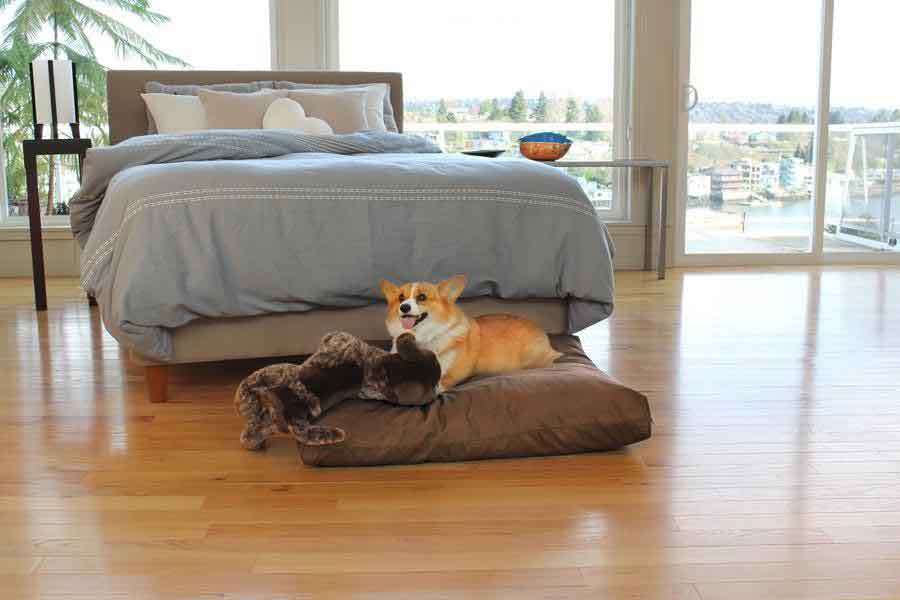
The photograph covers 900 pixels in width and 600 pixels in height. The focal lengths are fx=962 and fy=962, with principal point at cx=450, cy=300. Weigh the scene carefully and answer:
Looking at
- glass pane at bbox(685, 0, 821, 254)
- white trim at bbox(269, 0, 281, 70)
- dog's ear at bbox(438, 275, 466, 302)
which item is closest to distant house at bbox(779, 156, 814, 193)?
glass pane at bbox(685, 0, 821, 254)

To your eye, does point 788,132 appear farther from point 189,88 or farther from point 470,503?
point 470,503

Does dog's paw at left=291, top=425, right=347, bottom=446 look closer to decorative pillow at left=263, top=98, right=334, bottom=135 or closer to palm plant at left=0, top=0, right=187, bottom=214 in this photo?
decorative pillow at left=263, top=98, right=334, bottom=135

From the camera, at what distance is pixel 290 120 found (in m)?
4.22

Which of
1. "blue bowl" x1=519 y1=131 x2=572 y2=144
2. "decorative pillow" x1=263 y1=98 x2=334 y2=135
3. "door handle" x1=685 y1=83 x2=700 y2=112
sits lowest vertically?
"blue bowl" x1=519 y1=131 x2=572 y2=144

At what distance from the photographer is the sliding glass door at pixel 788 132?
5.38 m

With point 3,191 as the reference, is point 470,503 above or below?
below

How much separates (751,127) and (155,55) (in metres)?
3.33

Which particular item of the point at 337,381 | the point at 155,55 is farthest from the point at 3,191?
the point at 337,381

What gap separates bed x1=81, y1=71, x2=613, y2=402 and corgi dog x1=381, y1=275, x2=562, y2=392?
21cm

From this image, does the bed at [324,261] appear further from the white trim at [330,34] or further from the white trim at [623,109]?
the white trim at [623,109]

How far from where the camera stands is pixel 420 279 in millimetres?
2592

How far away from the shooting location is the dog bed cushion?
208 cm

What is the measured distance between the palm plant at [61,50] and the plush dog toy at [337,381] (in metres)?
3.49

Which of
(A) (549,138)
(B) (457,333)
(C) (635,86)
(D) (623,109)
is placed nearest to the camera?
(B) (457,333)
